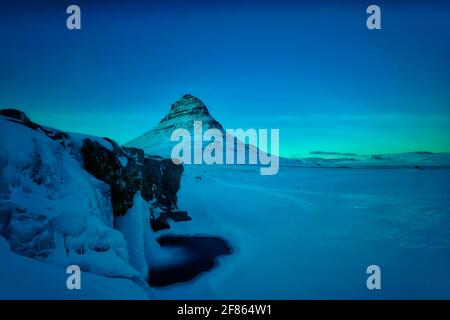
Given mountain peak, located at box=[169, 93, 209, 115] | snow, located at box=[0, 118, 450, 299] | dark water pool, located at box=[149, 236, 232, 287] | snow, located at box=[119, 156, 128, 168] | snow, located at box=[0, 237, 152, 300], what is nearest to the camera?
snow, located at box=[0, 237, 152, 300]

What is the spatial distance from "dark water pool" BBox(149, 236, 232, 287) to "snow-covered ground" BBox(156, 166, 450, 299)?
0.44m

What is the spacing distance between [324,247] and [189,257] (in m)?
4.38

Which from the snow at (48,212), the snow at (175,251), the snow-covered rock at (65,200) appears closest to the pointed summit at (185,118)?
the snow at (175,251)

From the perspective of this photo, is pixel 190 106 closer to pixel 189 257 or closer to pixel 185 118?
pixel 185 118

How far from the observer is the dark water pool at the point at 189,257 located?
26.5ft

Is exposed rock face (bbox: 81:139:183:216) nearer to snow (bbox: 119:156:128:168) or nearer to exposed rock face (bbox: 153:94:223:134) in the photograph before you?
snow (bbox: 119:156:128:168)

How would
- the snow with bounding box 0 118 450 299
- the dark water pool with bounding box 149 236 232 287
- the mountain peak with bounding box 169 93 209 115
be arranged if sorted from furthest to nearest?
the mountain peak with bounding box 169 93 209 115
the dark water pool with bounding box 149 236 232 287
the snow with bounding box 0 118 450 299

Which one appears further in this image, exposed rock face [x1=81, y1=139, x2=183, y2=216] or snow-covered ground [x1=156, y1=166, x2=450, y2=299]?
exposed rock face [x1=81, y1=139, x2=183, y2=216]

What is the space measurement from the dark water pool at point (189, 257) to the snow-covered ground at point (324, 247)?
0.44 meters

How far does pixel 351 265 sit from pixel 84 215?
6746 mm

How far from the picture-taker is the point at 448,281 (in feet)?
22.2

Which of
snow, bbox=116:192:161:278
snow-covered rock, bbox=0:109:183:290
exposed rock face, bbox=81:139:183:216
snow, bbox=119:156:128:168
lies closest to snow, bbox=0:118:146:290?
snow-covered rock, bbox=0:109:183:290

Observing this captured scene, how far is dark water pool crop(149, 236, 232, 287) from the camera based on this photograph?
26.5ft
